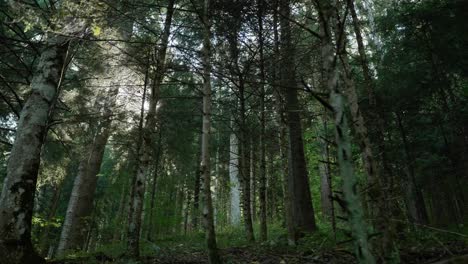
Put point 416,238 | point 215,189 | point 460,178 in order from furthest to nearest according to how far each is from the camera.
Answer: point 215,189, point 460,178, point 416,238

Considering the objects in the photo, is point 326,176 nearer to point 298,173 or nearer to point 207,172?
point 298,173

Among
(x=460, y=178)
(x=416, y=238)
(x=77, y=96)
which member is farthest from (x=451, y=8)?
(x=77, y=96)

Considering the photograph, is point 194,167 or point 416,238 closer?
point 416,238

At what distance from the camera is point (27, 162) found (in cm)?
486

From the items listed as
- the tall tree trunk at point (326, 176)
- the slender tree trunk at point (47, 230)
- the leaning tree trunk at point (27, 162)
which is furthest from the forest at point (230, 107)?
the slender tree trunk at point (47, 230)

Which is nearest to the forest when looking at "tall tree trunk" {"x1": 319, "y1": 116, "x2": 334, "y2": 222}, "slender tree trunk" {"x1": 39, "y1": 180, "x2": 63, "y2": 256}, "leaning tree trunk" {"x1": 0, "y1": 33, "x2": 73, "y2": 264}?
"leaning tree trunk" {"x1": 0, "y1": 33, "x2": 73, "y2": 264}

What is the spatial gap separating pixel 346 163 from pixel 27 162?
4.88 metres

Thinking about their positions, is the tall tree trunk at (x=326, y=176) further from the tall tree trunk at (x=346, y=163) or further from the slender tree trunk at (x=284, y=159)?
the tall tree trunk at (x=346, y=163)

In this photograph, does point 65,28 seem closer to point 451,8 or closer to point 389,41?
point 451,8

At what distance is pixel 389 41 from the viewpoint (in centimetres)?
1191

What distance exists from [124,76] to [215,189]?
1760cm

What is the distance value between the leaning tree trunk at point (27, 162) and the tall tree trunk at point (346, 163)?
4.63 meters

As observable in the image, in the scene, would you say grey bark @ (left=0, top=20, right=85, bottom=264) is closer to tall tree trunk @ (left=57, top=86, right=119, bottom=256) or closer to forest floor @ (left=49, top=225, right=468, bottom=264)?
forest floor @ (left=49, top=225, right=468, bottom=264)

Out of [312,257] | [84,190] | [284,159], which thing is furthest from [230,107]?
[84,190]
